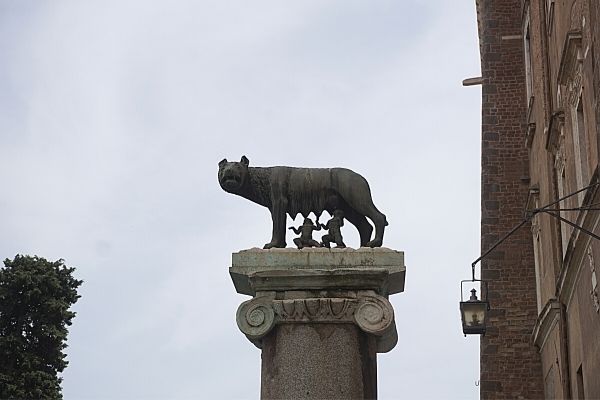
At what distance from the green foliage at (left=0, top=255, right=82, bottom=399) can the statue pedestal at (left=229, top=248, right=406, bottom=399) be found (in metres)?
21.9

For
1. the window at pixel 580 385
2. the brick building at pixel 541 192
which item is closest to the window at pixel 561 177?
the brick building at pixel 541 192

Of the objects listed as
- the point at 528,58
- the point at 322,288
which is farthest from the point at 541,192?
the point at 322,288

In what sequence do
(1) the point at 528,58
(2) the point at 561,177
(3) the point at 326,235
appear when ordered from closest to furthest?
(3) the point at 326,235 < (2) the point at 561,177 < (1) the point at 528,58

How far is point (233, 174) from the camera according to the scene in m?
9.59

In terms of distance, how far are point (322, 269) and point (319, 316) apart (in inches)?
13.4

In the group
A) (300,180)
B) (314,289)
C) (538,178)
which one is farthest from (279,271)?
(538,178)

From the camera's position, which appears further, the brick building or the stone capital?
the brick building

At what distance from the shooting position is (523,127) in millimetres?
29703

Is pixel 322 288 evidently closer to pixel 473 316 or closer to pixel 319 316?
pixel 319 316

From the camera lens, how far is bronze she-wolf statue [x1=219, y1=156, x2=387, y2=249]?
9.38 m

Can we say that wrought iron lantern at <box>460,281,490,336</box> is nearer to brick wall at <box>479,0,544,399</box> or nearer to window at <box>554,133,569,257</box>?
window at <box>554,133,569,257</box>

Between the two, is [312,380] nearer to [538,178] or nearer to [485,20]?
[538,178]

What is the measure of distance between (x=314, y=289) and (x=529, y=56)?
20484 millimetres

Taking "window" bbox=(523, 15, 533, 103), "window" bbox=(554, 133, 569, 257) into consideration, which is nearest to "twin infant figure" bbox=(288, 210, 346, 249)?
"window" bbox=(554, 133, 569, 257)
